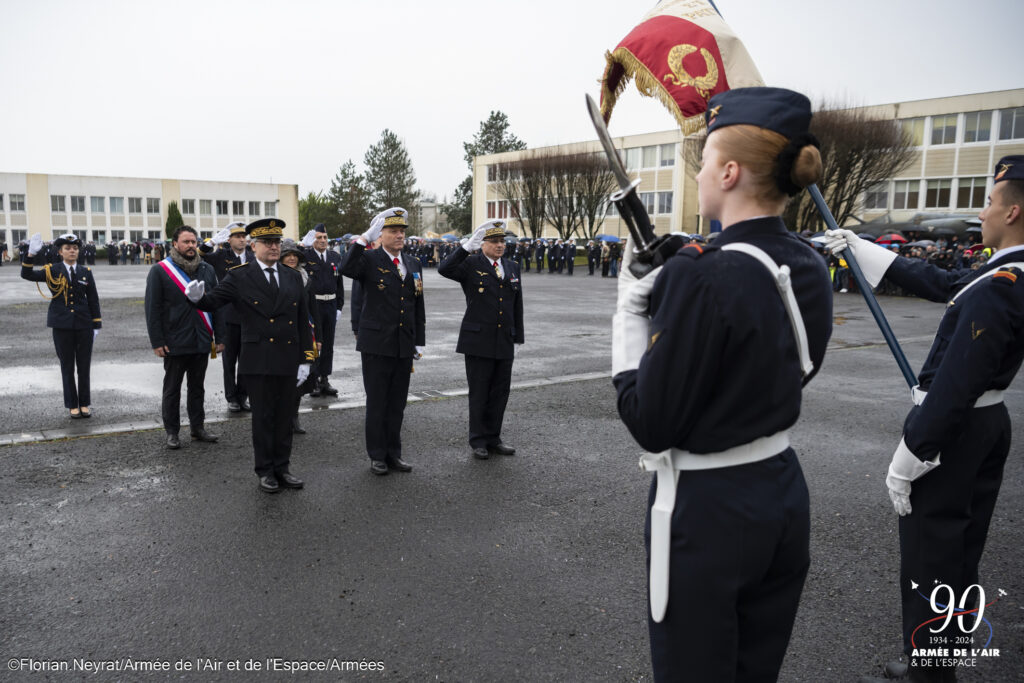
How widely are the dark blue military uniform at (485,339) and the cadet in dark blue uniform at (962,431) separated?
411 cm

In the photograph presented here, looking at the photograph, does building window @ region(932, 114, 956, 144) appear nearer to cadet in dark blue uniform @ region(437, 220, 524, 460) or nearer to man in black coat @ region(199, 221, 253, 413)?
cadet in dark blue uniform @ region(437, 220, 524, 460)

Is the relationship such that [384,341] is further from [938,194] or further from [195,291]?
[938,194]

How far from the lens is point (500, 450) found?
6754mm

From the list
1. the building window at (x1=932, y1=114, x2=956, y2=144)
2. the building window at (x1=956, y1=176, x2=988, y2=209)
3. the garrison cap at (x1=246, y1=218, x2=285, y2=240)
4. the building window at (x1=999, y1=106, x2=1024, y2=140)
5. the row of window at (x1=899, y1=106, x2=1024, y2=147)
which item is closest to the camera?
the garrison cap at (x1=246, y1=218, x2=285, y2=240)

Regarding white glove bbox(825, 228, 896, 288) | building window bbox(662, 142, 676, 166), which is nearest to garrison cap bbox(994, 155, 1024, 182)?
white glove bbox(825, 228, 896, 288)

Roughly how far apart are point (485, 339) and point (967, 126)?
51.8m

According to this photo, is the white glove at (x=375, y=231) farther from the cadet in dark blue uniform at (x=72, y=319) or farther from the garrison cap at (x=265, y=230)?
the cadet in dark blue uniform at (x=72, y=319)

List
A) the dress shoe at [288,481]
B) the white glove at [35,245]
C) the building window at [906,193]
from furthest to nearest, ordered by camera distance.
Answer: the building window at [906,193], the white glove at [35,245], the dress shoe at [288,481]

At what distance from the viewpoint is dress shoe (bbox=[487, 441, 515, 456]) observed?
6734 mm

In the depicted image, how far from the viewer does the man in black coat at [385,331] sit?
625cm

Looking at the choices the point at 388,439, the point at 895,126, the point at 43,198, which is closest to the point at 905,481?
the point at 388,439

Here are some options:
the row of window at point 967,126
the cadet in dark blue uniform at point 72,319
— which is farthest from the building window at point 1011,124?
the cadet in dark blue uniform at point 72,319

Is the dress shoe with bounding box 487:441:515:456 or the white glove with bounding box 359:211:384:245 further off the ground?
the white glove with bounding box 359:211:384:245

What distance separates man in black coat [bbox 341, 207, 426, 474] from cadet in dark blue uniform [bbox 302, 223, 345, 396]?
275 centimetres
